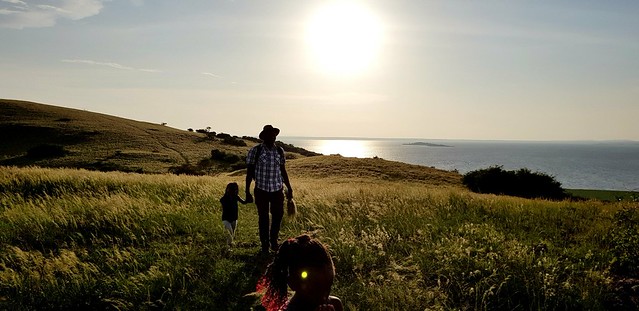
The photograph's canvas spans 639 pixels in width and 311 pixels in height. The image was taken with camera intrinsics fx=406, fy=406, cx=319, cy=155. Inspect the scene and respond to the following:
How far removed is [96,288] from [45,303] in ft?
2.08

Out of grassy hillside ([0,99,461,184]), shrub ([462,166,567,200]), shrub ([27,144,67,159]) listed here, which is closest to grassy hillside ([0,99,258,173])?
grassy hillside ([0,99,461,184])

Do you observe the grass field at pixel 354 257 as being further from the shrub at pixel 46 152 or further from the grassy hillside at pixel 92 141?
the shrub at pixel 46 152

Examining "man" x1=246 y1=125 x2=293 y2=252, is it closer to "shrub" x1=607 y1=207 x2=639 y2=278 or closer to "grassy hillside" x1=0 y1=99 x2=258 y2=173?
"shrub" x1=607 y1=207 x2=639 y2=278

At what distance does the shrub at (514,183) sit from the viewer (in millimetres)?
36344

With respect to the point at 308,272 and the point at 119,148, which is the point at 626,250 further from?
the point at 119,148

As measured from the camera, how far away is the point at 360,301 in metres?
5.68

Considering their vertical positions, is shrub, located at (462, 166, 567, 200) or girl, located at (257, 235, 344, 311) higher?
girl, located at (257, 235, 344, 311)

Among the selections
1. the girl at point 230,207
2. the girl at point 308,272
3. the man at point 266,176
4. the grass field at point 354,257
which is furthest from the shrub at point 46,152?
the girl at point 308,272

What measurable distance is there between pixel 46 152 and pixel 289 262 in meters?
56.3

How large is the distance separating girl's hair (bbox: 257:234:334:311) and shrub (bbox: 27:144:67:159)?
5404 centimetres

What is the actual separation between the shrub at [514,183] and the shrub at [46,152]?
46.5 meters

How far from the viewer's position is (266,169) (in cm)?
813

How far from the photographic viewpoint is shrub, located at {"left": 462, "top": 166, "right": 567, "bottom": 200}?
3634cm

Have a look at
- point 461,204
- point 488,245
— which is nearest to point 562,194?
point 461,204
